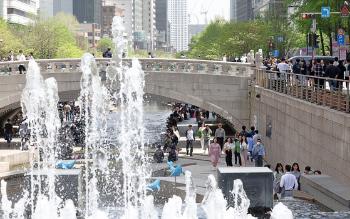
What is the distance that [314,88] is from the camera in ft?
93.4

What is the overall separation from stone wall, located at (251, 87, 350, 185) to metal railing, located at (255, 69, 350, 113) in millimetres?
255

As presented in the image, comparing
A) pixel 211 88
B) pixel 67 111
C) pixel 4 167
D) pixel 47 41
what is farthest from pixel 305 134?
pixel 47 41

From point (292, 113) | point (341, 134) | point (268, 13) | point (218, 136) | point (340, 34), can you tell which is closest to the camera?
point (341, 134)

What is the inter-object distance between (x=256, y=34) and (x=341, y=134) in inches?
2688

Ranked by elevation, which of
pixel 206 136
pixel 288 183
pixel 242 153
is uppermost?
pixel 288 183

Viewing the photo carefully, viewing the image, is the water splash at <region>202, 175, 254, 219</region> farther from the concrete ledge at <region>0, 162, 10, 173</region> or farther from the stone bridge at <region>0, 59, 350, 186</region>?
the concrete ledge at <region>0, 162, 10, 173</region>

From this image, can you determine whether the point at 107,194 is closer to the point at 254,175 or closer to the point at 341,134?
the point at 341,134

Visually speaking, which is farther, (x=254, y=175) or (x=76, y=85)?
(x=76, y=85)

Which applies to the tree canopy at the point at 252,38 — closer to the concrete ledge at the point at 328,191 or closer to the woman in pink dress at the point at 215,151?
the woman in pink dress at the point at 215,151

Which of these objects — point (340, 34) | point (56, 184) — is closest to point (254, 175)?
point (56, 184)

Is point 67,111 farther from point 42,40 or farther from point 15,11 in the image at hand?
point 15,11

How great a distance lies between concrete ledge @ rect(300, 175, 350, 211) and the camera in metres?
17.5

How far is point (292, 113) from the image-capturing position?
1278 inches

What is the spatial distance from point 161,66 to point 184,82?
1713mm
